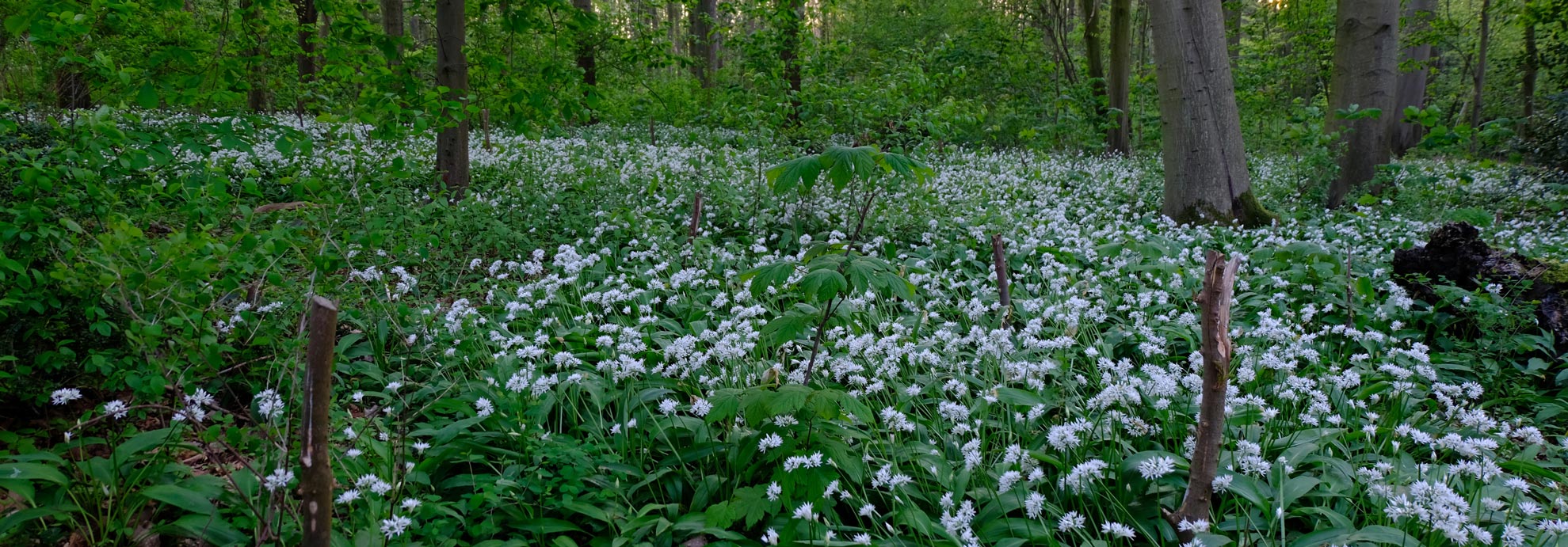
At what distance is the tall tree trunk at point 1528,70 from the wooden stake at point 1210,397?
10410 millimetres

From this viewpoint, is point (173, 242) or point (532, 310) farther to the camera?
point (532, 310)

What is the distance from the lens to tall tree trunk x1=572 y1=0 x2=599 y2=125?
467cm

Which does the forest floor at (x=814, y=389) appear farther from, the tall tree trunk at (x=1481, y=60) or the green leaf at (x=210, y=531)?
the tall tree trunk at (x=1481, y=60)

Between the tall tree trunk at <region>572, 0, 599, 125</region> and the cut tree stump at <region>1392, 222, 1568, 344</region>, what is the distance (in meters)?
5.17

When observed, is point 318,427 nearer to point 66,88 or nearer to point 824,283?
point 824,283

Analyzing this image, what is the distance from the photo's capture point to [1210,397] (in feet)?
7.41

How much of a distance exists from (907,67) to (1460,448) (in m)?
6.47

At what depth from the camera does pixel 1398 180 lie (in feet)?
28.1

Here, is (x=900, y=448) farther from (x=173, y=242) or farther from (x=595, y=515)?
(x=173, y=242)

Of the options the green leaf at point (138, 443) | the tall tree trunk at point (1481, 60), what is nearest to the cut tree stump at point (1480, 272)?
the green leaf at point (138, 443)

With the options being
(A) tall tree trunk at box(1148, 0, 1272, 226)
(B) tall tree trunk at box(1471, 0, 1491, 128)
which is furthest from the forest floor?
(B) tall tree trunk at box(1471, 0, 1491, 128)

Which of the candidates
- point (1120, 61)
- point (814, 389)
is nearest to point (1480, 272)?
point (814, 389)

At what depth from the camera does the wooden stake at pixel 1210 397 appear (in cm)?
224

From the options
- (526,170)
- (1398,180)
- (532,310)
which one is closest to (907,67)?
(526,170)
